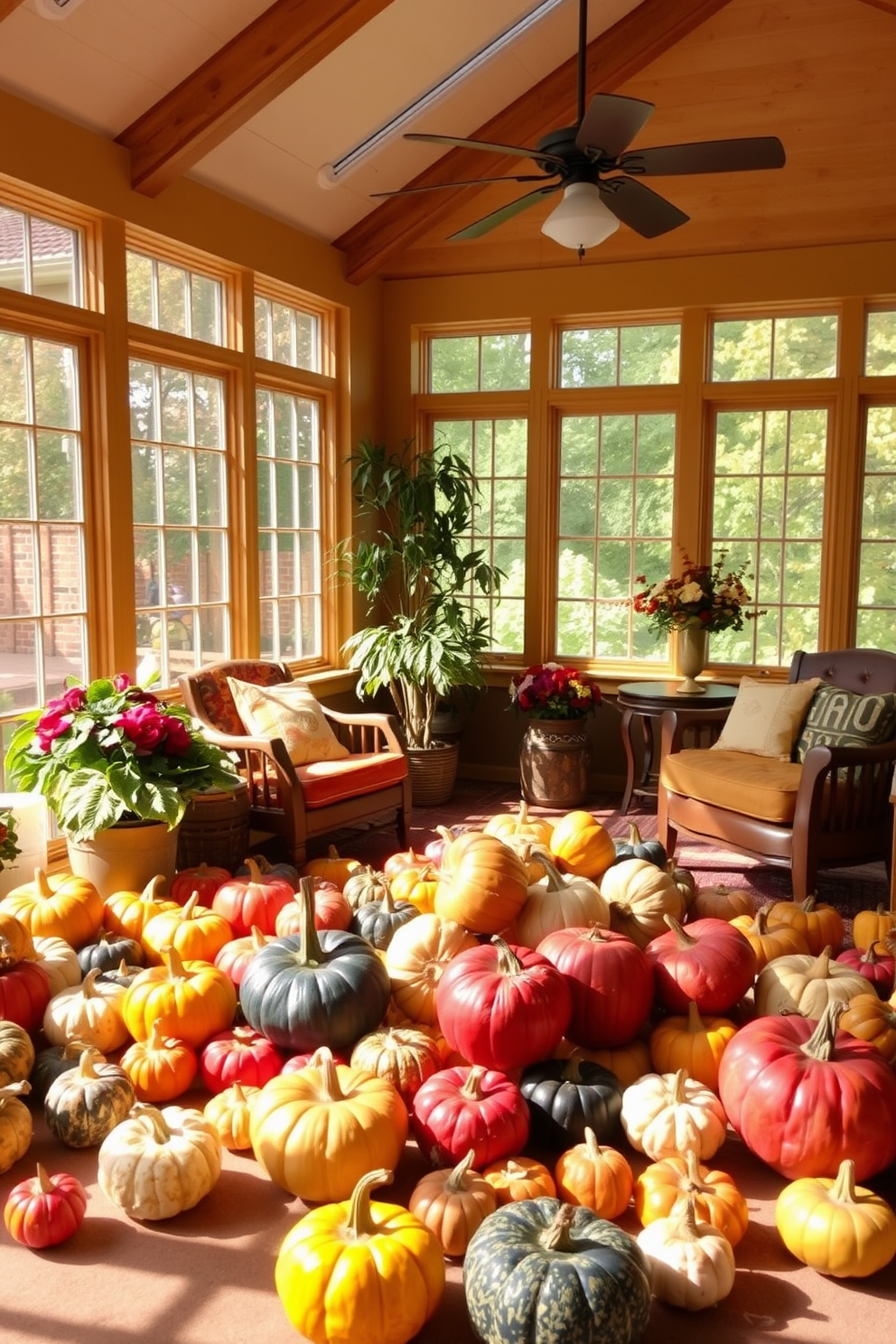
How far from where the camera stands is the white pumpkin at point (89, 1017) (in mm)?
2967

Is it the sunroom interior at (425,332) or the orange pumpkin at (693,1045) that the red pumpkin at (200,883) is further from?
the orange pumpkin at (693,1045)

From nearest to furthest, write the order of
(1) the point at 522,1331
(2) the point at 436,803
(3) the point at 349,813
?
1. (1) the point at 522,1331
2. (3) the point at 349,813
3. (2) the point at 436,803

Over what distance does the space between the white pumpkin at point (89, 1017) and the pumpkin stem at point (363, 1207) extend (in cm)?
119

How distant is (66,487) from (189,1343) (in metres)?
3.58

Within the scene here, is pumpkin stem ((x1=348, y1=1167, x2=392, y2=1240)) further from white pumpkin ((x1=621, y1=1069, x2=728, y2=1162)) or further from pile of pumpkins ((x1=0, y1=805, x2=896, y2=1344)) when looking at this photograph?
white pumpkin ((x1=621, y1=1069, x2=728, y2=1162))

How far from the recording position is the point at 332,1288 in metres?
1.94

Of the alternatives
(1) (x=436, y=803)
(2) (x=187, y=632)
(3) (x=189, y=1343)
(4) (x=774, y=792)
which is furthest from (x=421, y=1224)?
(1) (x=436, y=803)

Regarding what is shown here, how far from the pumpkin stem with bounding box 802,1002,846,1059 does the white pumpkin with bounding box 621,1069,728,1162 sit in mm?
265

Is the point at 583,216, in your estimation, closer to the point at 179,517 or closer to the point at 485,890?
the point at 485,890

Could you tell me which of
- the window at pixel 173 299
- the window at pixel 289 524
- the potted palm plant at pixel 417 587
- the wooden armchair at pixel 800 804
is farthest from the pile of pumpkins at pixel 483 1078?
the window at pixel 289 524

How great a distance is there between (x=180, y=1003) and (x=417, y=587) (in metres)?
4.44

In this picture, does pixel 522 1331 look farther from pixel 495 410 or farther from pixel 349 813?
pixel 495 410

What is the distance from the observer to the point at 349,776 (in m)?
4.96

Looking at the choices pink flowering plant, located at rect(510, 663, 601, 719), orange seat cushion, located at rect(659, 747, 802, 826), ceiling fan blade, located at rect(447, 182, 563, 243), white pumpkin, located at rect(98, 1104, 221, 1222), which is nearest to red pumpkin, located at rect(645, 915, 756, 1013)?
white pumpkin, located at rect(98, 1104, 221, 1222)
